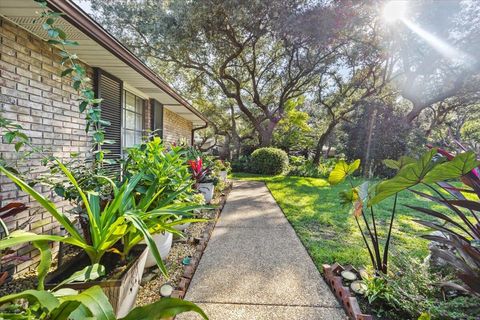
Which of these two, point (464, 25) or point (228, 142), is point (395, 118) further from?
point (228, 142)

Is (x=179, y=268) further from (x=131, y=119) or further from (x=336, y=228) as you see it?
(x=131, y=119)

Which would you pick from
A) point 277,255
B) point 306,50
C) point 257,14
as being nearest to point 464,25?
point 306,50

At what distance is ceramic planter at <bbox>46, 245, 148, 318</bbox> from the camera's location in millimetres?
1490

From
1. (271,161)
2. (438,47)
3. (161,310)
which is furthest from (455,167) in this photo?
(438,47)

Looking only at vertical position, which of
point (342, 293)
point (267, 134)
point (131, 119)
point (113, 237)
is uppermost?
point (267, 134)

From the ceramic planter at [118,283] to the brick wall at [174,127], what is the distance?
4.80 m

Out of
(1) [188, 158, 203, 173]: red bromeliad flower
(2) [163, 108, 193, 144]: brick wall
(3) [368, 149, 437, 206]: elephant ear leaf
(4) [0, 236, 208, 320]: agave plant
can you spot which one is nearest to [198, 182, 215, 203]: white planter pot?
(1) [188, 158, 203, 173]: red bromeliad flower

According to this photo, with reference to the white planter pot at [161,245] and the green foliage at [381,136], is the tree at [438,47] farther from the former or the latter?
the white planter pot at [161,245]

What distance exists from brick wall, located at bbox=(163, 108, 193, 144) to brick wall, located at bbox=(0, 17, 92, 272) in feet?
11.7

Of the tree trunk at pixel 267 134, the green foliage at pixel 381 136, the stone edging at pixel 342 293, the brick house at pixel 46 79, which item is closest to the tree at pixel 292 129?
the tree trunk at pixel 267 134

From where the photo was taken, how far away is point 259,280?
89.4 inches

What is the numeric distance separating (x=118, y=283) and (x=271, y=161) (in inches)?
382

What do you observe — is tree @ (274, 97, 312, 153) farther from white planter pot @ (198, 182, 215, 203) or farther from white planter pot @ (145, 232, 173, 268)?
white planter pot @ (145, 232, 173, 268)

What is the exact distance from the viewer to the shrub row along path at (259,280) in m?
1.86
